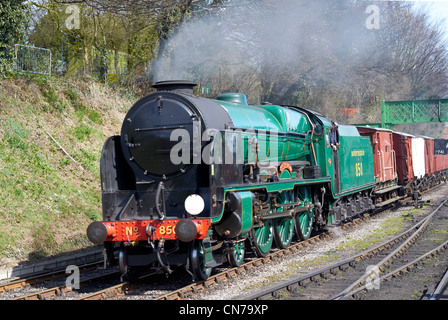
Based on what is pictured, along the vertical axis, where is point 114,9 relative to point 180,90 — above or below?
above

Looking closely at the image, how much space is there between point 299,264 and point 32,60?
12435 mm

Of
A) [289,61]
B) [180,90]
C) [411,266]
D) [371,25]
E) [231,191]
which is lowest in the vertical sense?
[411,266]

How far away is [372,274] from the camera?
8.28m

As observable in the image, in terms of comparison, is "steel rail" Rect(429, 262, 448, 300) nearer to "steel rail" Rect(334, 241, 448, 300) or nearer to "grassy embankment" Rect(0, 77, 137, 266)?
"steel rail" Rect(334, 241, 448, 300)

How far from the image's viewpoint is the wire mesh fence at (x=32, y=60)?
1669 centimetres

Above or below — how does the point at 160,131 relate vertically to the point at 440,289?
above

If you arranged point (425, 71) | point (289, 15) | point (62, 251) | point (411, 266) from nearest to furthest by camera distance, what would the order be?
1. point (411, 266)
2. point (62, 251)
3. point (289, 15)
4. point (425, 71)

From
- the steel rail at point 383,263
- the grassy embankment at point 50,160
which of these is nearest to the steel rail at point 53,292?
A: the grassy embankment at point 50,160

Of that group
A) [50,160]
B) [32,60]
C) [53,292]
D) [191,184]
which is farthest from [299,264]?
[32,60]

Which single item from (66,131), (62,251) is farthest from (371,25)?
(62,251)

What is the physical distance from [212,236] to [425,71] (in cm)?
4659

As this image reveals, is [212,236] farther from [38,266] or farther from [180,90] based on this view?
[38,266]

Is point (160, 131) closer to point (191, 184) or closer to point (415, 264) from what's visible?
point (191, 184)
